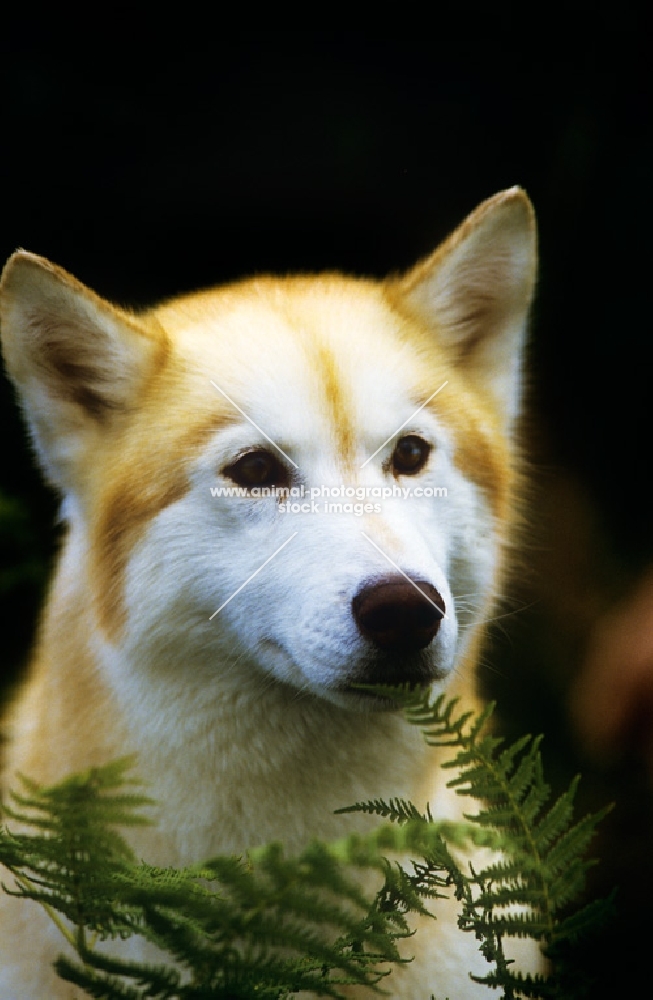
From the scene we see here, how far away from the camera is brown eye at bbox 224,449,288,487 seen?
66.6 inches

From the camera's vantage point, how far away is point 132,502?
179 centimetres

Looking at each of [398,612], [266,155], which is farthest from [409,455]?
[266,155]

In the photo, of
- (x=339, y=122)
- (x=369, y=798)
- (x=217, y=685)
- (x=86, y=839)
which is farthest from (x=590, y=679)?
(x=86, y=839)

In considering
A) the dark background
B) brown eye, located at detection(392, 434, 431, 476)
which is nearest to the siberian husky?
brown eye, located at detection(392, 434, 431, 476)

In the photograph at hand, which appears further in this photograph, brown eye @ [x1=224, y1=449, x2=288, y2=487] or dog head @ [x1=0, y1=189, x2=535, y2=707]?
brown eye @ [x1=224, y1=449, x2=288, y2=487]

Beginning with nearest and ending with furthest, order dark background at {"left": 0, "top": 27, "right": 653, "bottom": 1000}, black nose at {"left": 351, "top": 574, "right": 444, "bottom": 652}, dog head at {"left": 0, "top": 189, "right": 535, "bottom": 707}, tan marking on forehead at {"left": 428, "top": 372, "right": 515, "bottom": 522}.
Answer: black nose at {"left": 351, "top": 574, "right": 444, "bottom": 652}, dog head at {"left": 0, "top": 189, "right": 535, "bottom": 707}, tan marking on forehead at {"left": 428, "top": 372, "right": 515, "bottom": 522}, dark background at {"left": 0, "top": 27, "right": 653, "bottom": 1000}

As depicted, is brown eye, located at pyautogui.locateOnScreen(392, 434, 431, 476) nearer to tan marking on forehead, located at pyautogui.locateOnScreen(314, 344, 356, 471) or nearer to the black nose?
tan marking on forehead, located at pyautogui.locateOnScreen(314, 344, 356, 471)

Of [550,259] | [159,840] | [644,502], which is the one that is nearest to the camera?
[159,840]

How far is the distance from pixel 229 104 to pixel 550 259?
1023 mm

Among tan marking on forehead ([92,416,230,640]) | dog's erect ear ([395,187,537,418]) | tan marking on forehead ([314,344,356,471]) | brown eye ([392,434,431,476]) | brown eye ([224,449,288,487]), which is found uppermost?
dog's erect ear ([395,187,537,418])

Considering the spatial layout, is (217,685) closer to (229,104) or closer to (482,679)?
(482,679)

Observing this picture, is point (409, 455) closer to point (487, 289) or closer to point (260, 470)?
point (260, 470)

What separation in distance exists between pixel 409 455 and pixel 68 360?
69cm

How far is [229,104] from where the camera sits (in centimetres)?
250
